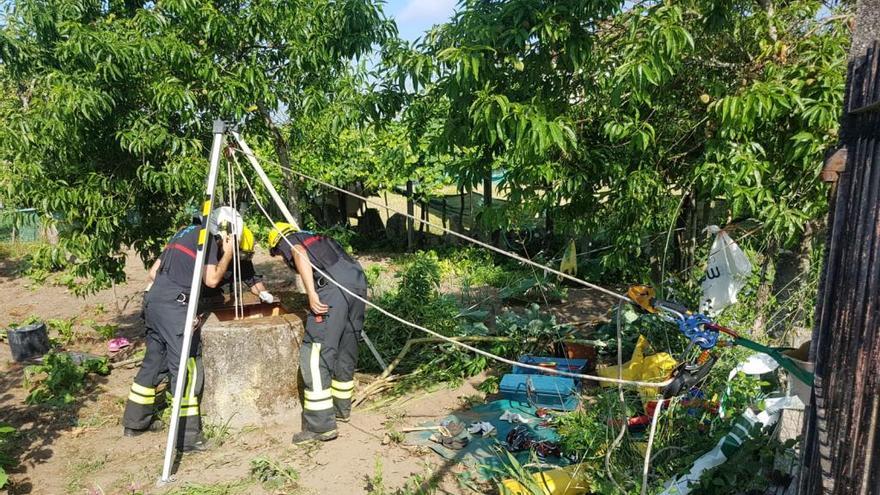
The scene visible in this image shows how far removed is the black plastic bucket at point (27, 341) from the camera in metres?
7.53

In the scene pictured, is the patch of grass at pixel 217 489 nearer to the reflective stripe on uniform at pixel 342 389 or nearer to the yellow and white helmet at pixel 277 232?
the reflective stripe on uniform at pixel 342 389

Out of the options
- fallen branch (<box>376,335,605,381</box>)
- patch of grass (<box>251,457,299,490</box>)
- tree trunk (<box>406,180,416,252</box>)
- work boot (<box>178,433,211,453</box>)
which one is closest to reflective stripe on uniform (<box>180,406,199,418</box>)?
work boot (<box>178,433,211,453</box>)

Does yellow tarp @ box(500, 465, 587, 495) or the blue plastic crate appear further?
the blue plastic crate

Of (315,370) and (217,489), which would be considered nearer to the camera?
(217,489)

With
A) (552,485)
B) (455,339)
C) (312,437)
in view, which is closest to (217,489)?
(312,437)

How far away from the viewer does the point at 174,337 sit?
5.22m

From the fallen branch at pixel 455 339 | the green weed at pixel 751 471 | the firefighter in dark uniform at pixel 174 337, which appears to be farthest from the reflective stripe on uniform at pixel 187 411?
the green weed at pixel 751 471

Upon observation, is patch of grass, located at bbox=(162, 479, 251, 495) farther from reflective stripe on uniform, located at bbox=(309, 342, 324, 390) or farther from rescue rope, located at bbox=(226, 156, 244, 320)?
rescue rope, located at bbox=(226, 156, 244, 320)

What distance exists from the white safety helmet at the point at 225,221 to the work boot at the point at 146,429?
1777 mm

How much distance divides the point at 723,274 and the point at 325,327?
127 inches

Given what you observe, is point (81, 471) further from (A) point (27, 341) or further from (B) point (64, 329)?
(B) point (64, 329)

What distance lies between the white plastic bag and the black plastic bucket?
7326 mm

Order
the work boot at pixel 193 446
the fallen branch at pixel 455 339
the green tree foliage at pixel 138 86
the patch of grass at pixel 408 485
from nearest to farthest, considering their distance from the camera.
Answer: the patch of grass at pixel 408 485, the work boot at pixel 193 446, the green tree foliage at pixel 138 86, the fallen branch at pixel 455 339

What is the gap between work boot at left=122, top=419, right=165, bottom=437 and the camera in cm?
541
